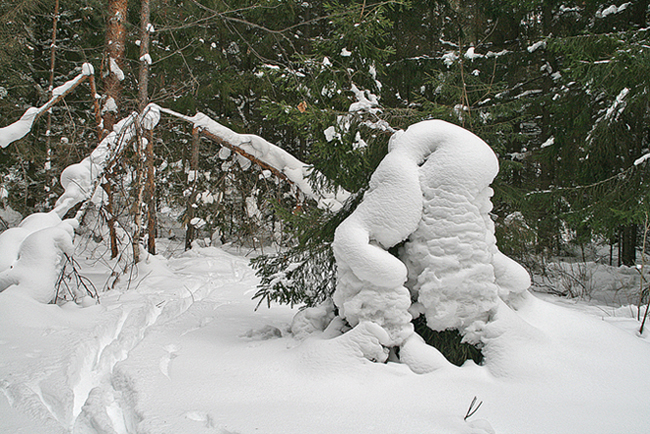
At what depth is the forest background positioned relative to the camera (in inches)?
142

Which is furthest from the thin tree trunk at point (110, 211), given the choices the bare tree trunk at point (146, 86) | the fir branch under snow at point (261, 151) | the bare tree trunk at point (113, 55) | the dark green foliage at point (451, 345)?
the dark green foliage at point (451, 345)

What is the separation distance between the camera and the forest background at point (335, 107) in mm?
3596

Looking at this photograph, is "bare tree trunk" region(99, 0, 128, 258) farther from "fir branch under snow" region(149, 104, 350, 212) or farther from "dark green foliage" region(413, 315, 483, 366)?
"dark green foliage" region(413, 315, 483, 366)

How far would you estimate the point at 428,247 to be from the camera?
2.62 m

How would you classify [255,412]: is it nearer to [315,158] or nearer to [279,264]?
[279,264]

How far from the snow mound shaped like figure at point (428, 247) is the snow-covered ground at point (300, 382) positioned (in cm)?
25

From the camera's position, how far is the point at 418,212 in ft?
8.61

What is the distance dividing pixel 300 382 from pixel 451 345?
3.60 ft

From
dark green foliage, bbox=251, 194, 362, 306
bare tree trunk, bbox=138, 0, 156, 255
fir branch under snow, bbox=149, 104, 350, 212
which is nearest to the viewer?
dark green foliage, bbox=251, 194, 362, 306

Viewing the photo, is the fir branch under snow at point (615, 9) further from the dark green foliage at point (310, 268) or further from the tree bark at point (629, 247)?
the dark green foliage at point (310, 268)

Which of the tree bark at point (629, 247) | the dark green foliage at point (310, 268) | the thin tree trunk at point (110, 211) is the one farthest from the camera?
the tree bark at point (629, 247)

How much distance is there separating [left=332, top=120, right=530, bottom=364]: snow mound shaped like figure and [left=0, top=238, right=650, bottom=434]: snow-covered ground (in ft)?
0.82

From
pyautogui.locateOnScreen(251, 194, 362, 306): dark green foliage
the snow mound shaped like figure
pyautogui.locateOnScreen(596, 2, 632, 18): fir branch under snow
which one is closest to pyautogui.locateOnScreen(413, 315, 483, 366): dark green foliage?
the snow mound shaped like figure

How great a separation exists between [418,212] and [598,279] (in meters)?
6.98
